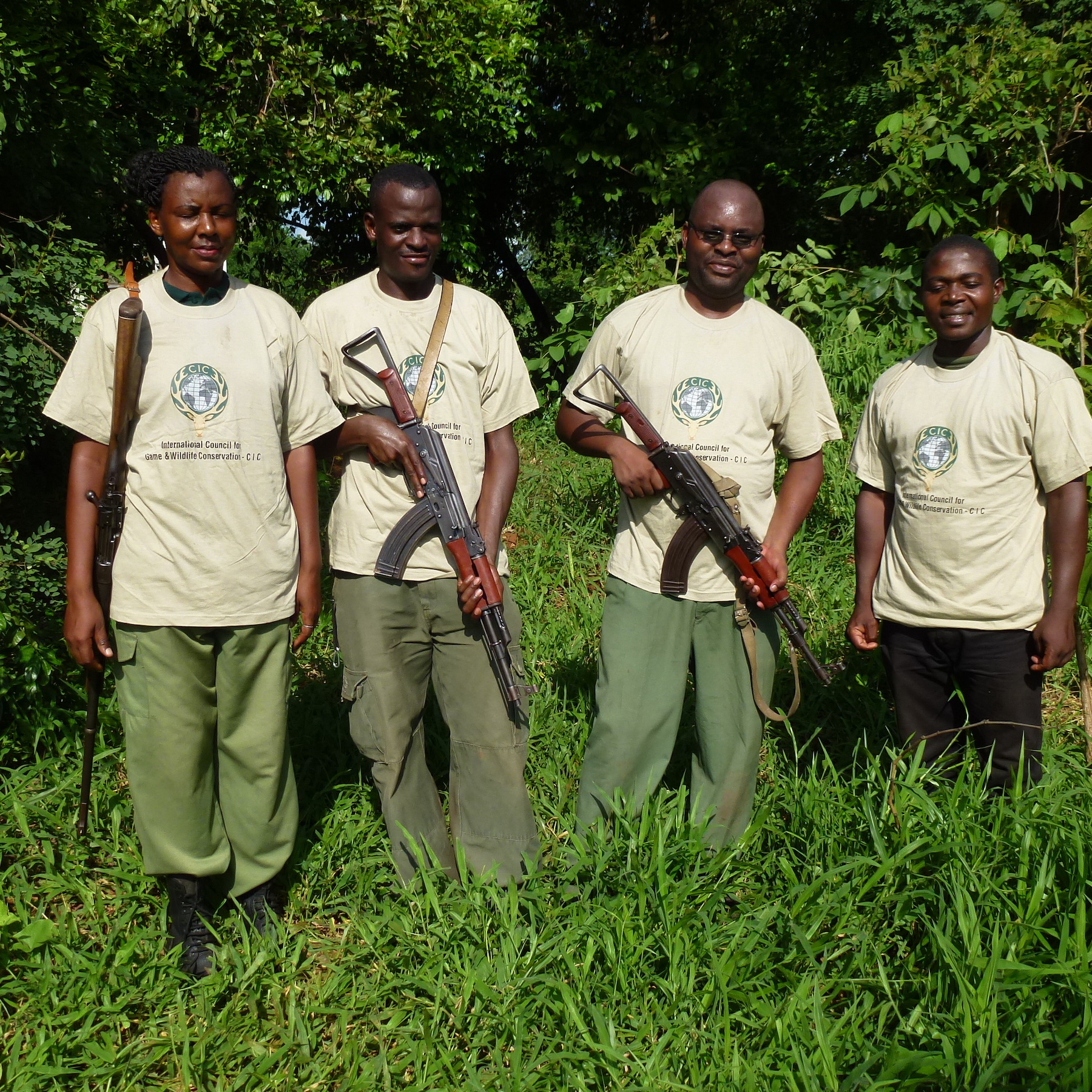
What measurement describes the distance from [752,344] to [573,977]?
1.91 m

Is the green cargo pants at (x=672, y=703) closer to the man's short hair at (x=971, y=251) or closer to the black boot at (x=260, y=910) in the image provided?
the black boot at (x=260, y=910)

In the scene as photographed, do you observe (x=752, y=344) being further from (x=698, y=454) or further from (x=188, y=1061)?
(x=188, y=1061)

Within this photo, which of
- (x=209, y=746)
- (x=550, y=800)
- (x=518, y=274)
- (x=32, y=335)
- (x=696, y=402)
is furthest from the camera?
(x=518, y=274)

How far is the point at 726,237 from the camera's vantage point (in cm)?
289

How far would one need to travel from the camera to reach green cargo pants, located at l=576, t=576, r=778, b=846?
3.07m

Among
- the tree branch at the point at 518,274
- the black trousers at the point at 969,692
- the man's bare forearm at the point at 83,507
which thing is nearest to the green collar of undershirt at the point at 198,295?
the man's bare forearm at the point at 83,507

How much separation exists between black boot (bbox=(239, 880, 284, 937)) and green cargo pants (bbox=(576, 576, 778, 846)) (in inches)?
39.8

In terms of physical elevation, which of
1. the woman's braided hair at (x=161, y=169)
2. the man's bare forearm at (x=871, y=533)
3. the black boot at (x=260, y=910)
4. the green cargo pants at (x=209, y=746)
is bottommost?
the black boot at (x=260, y=910)

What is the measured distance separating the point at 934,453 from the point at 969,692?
2.54 ft

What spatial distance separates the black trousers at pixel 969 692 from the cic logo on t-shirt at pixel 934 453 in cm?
50

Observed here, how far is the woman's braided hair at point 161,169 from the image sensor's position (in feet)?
8.70

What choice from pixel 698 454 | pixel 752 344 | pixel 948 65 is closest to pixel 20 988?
pixel 698 454

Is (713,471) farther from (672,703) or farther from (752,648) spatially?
(672,703)

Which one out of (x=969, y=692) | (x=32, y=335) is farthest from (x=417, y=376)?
(x=969, y=692)
